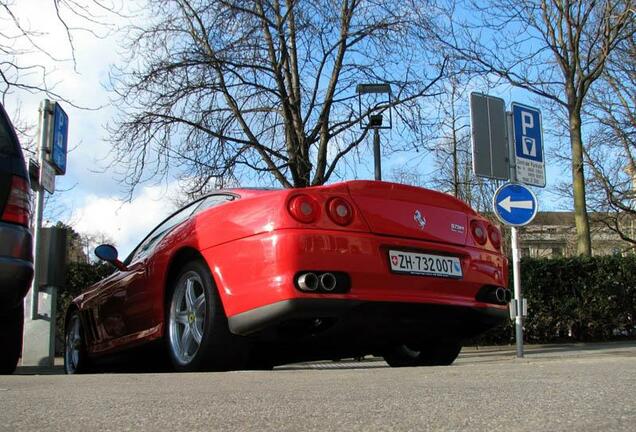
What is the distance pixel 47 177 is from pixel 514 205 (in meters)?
6.31

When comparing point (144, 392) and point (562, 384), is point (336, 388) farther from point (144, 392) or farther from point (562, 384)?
point (562, 384)

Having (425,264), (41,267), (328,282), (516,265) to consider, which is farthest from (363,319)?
(41,267)

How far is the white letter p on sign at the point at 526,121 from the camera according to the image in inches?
387

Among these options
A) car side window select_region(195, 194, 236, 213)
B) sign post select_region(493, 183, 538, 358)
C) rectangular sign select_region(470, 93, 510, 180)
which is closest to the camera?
car side window select_region(195, 194, 236, 213)

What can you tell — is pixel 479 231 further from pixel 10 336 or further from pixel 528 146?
pixel 528 146

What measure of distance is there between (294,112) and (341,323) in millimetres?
8079

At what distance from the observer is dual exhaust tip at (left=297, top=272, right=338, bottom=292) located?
4.01 m

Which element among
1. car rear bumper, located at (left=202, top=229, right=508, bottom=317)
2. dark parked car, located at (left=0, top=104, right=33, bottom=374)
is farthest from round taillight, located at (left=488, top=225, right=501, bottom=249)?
dark parked car, located at (left=0, top=104, right=33, bottom=374)

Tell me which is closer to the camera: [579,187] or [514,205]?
[514,205]

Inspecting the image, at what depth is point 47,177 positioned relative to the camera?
29.1 ft

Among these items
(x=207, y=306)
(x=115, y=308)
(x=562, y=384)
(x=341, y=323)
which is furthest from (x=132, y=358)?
(x=562, y=384)

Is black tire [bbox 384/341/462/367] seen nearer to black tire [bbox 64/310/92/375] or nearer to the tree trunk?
black tire [bbox 64/310/92/375]

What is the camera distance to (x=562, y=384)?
3281 millimetres

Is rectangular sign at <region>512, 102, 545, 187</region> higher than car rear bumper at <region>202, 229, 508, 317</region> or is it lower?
higher
